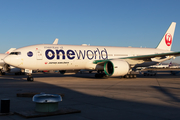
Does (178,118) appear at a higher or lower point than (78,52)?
lower

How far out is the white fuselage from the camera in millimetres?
21094

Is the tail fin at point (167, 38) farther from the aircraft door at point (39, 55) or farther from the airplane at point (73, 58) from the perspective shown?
the aircraft door at point (39, 55)

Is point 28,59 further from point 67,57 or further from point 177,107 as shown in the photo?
point 177,107

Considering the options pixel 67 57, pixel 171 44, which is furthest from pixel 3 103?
pixel 171 44

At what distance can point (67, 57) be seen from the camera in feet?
76.0

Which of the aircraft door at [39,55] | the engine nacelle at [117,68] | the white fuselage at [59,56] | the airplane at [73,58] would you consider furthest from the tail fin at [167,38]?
the aircraft door at [39,55]

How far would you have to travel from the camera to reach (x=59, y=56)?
891 inches

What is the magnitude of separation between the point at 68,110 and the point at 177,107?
14.7 feet

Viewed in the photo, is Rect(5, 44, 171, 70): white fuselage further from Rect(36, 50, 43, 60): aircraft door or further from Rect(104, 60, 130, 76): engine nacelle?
Rect(104, 60, 130, 76): engine nacelle

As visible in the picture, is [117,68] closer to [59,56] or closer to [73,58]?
[73,58]

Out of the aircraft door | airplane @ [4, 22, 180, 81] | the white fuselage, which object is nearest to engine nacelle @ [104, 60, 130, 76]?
airplane @ [4, 22, 180, 81]

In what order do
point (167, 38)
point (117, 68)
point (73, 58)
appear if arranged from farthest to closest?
point (167, 38)
point (73, 58)
point (117, 68)

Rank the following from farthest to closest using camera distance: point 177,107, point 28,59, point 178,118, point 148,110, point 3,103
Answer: point 28,59, point 177,107, point 148,110, point 3,103, point 178,118

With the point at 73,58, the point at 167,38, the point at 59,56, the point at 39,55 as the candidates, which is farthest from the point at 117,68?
the point at 167,38
